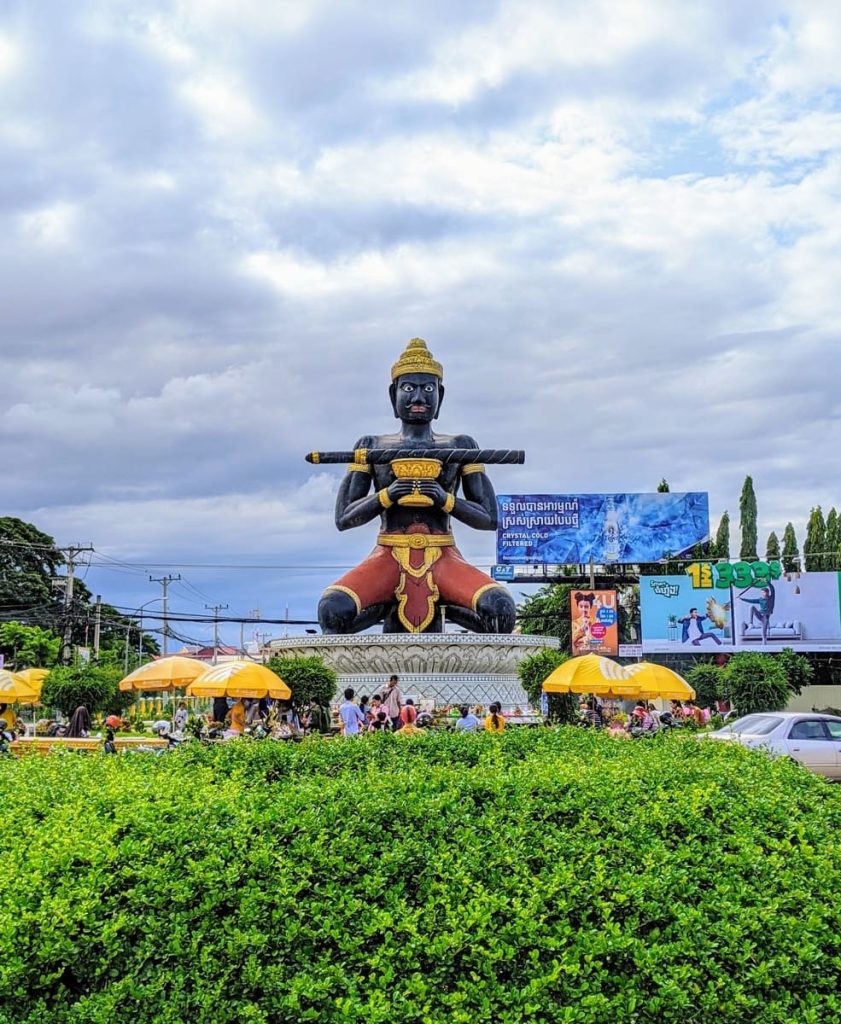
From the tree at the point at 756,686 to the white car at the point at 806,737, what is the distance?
9.23 meters

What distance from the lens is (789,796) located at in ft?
15.5

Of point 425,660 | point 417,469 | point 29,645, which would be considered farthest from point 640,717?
point 29,645

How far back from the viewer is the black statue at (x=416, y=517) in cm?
2159

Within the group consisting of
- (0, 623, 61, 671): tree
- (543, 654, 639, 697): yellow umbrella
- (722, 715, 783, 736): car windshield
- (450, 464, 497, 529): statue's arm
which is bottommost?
(722, 715, 783, 736): car windshield

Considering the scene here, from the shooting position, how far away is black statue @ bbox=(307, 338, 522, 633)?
21591 mm

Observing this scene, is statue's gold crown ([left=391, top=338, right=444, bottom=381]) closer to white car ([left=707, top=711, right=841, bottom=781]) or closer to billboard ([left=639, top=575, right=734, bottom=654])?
white car ([left=707, top=711, right=841, bottom=781])

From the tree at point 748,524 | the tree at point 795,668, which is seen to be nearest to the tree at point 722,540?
the tree at point 748,524

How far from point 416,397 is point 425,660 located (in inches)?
234

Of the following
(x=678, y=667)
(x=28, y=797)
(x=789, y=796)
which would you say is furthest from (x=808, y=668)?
(x=28, y=797)

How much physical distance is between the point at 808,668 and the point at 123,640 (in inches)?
1684

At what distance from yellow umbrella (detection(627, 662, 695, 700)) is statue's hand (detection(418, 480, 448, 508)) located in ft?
22.3

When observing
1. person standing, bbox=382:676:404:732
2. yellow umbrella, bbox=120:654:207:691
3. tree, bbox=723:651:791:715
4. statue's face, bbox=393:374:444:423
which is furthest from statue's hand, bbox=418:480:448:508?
tree, bbox=723:651:791:715

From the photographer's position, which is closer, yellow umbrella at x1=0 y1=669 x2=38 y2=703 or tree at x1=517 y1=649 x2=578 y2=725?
tree at x1=517 y1=649 x2=578 y2=725

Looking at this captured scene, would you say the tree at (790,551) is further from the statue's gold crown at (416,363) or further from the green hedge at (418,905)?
the green hedge at (418,905)
